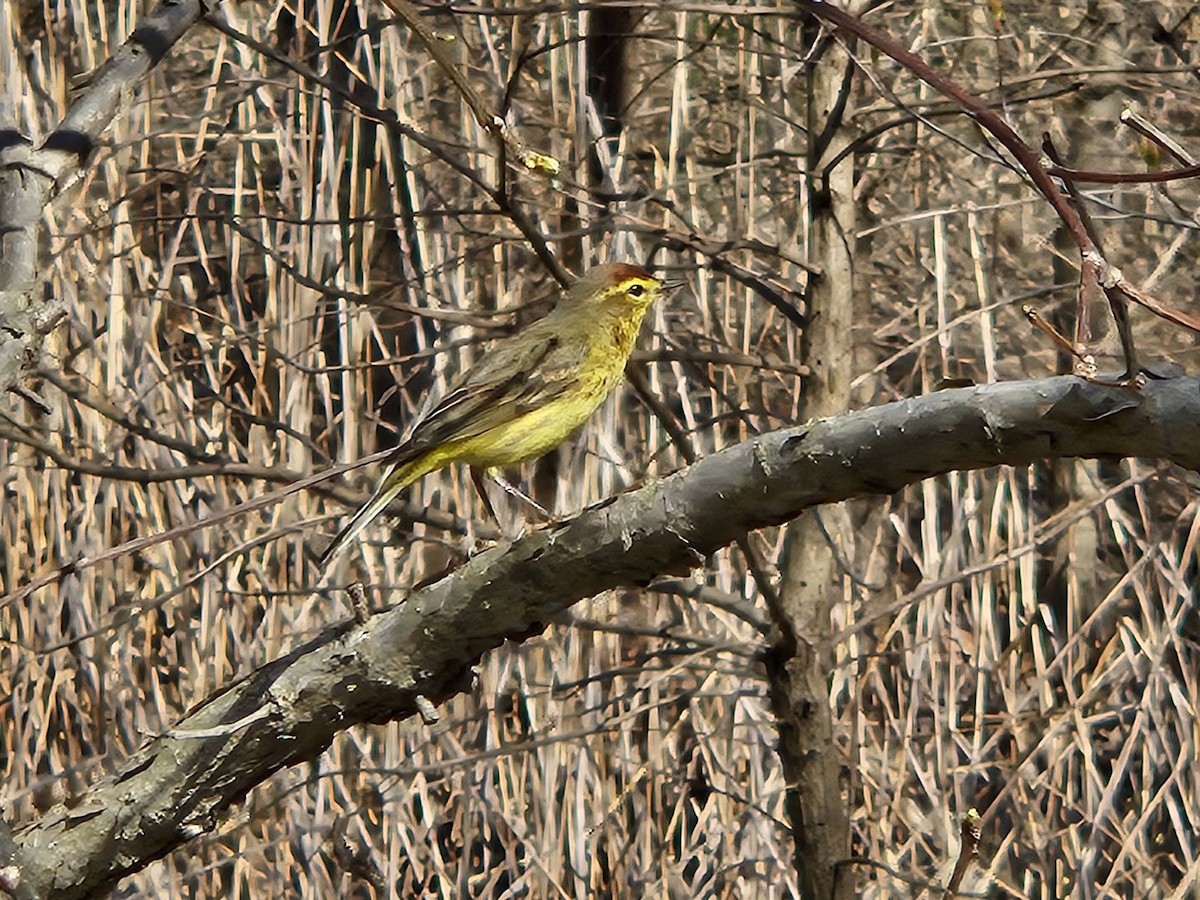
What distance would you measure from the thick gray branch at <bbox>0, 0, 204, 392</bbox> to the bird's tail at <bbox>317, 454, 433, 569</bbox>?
1.37m

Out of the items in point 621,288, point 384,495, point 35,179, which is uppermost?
point 35,179

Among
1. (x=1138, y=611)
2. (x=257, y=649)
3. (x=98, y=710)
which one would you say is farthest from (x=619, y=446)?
(x=1138, y=611)

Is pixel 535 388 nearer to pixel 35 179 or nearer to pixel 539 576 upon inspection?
pixel 539 576

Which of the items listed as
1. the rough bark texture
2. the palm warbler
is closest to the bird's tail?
the palm warbler

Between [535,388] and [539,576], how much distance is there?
1.44 meters

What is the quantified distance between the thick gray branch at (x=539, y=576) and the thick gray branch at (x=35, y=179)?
2.77ft

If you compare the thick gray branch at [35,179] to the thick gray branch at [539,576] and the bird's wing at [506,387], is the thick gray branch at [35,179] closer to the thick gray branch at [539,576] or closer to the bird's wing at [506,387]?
the thick gray branch at [539,576]

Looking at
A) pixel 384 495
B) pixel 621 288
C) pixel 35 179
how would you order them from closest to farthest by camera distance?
pixel 35 179
pixel 384 495
pixel 621 288

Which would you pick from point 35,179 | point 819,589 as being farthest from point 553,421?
point 35,179

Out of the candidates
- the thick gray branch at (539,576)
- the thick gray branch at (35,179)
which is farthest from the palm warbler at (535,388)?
the thick gray branch at (35,179)

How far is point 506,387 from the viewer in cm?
386

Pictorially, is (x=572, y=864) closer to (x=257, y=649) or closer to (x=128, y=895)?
(x=257, y=649)

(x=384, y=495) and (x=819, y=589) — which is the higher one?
(x=384, y=495)

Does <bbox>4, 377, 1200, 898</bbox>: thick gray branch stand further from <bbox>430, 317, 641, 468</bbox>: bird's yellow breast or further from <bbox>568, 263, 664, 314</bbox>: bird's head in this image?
<bbox>568, 263, 664, 314</bbox>: bird's head
